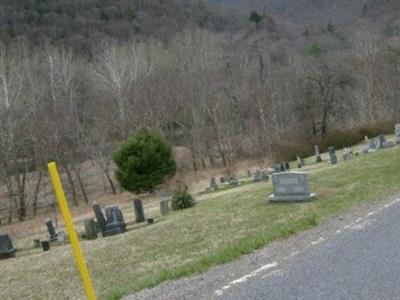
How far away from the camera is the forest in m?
45.6

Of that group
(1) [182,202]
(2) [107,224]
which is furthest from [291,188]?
(1) [182,202]

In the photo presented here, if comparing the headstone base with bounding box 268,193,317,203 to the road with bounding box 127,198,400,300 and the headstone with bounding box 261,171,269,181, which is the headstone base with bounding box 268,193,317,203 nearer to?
the road with bounding box 127,198,400,300

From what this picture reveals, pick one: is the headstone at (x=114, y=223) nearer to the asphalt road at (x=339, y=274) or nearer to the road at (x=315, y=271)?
the road at (x=315, y=271)

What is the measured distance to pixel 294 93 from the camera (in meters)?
60.4

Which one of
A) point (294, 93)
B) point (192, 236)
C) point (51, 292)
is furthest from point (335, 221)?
point (294, 93)

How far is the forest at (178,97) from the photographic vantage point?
150ft

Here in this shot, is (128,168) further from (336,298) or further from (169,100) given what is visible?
(336,298)

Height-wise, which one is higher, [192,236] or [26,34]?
[26,34]

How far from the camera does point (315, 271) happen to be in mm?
7062

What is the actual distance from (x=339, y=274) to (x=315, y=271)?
0.33m

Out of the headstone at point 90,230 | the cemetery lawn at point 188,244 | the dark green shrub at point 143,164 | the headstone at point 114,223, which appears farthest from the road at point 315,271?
the dark green shrub at point 143,164

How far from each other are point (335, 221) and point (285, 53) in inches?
2619

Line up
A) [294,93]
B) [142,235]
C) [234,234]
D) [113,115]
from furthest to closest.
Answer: [294,93]
[113,115]
[142,235]
[234,234]

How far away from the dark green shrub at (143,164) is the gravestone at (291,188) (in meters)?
19.6
